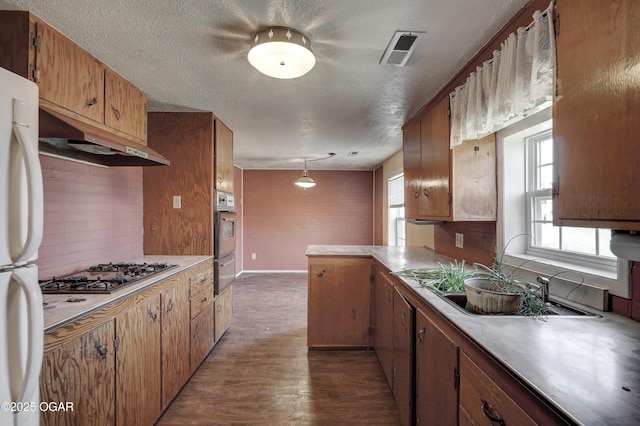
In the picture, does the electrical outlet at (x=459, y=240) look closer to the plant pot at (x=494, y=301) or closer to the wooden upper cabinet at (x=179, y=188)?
the plant pot at (x=494, y=301)

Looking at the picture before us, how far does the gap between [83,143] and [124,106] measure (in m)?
0.61

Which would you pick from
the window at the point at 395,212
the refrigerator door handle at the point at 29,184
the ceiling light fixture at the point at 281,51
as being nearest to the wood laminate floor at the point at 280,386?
the refrigerator door handle at the point at 29,184

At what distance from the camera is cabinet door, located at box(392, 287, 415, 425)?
1547 mm

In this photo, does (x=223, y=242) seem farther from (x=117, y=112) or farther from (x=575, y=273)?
(x=575, y=273)

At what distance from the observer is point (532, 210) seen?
1862 millimetres

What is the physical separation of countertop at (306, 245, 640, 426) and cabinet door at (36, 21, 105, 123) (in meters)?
2.14

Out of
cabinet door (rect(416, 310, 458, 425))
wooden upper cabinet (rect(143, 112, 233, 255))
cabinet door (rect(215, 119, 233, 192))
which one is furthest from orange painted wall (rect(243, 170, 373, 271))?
cabinet door (rect(416, 310, 458, 425))

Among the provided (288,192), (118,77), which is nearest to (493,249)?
(118,77)

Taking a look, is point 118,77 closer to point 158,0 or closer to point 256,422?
point 158,0

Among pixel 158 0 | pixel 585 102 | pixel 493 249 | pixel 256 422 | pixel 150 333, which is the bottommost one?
pixel 256 422

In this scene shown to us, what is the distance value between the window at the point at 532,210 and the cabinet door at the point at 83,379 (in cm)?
215

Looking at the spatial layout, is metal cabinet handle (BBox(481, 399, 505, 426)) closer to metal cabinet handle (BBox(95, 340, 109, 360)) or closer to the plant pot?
the plant pot

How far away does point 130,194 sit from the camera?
2531mm

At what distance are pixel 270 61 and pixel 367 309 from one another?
2160 mm
